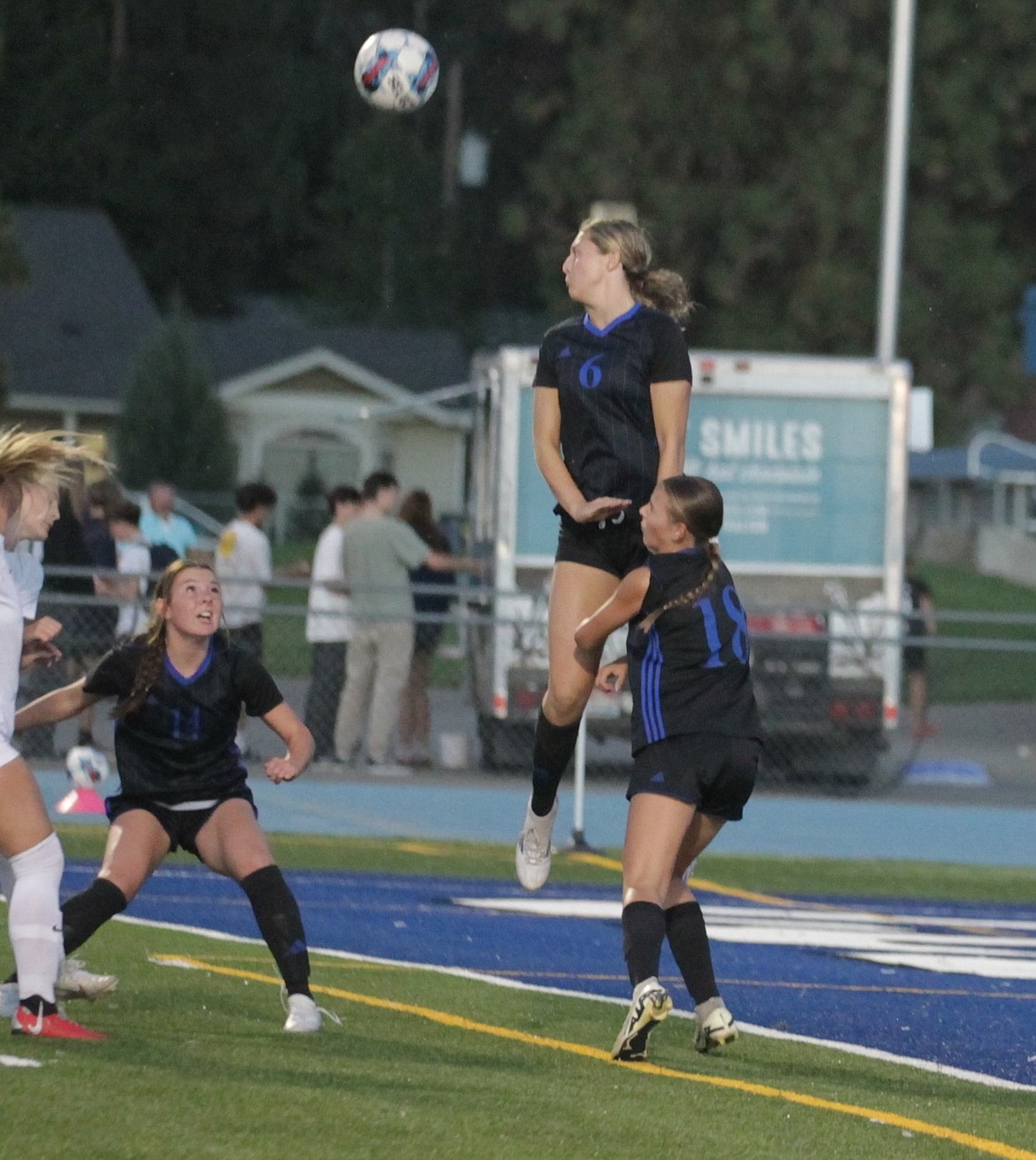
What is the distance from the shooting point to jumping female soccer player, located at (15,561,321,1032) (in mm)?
7023

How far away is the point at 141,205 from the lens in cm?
6400

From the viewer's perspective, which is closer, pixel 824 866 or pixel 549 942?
pixel 549 942

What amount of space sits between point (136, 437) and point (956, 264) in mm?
16843

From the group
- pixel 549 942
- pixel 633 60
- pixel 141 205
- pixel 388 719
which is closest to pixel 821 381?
pixel 388 719

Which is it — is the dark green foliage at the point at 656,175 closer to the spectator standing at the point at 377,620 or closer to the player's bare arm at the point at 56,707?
the spectator standing at the point at 377,620

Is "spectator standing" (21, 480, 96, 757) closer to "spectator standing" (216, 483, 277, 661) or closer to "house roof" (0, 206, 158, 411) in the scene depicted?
"spectator standing" (216, 483, 277, 661)

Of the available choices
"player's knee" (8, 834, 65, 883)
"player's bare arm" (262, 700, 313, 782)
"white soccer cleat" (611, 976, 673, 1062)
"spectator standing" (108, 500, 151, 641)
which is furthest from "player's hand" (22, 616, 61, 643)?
"spectator standing" (108, 500, 151, 641)

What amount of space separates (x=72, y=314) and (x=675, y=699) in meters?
45.4

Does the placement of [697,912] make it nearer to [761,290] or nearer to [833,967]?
[833,967]

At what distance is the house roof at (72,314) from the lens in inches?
1884

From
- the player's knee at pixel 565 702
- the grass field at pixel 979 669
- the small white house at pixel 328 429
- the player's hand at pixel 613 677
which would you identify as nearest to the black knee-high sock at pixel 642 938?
the player's hand at pixel 613 677

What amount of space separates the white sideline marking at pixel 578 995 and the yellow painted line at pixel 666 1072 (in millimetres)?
564

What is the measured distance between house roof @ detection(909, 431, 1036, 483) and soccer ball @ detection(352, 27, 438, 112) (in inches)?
1477

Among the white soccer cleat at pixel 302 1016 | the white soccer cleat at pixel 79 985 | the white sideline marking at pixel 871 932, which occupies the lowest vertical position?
the white sideline marking at pixel 871 932
